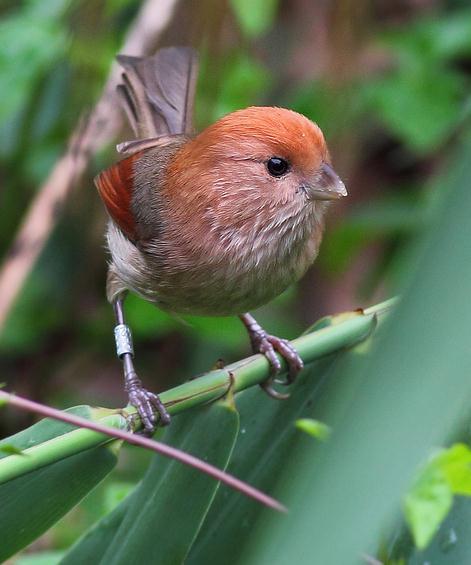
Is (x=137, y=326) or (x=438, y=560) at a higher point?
(x=438, y=560)

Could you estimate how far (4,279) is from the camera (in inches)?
136

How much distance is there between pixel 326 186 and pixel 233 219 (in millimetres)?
251

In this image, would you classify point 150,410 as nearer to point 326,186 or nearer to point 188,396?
point 188,396

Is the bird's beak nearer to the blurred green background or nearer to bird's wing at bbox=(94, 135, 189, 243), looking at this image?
bird's wing at bbox=(94, 135, 189, 243)

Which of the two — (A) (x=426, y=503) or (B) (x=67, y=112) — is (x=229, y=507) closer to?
(A) (x=426, y=503)

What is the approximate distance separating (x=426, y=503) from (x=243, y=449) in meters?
0.60

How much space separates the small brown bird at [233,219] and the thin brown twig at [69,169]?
0.73 meters

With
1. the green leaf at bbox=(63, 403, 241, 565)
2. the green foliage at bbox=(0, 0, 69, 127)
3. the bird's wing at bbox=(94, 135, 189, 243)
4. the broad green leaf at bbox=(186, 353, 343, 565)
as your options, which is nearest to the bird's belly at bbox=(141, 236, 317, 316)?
the bird's wing at bbox=(94, 135, 189, 243)

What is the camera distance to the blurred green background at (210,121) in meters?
3.46

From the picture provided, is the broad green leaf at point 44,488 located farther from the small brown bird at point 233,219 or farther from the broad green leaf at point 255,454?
the small brown bird at point 233,219

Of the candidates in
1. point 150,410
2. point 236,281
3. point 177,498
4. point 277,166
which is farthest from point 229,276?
point 177,498

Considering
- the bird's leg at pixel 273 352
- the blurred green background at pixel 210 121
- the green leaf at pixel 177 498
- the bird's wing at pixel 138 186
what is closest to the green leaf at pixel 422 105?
the blurred green background at pixel 210 121

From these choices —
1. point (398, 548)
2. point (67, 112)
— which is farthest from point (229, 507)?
point (67, 112)

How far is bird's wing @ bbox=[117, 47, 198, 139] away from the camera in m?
3.27
